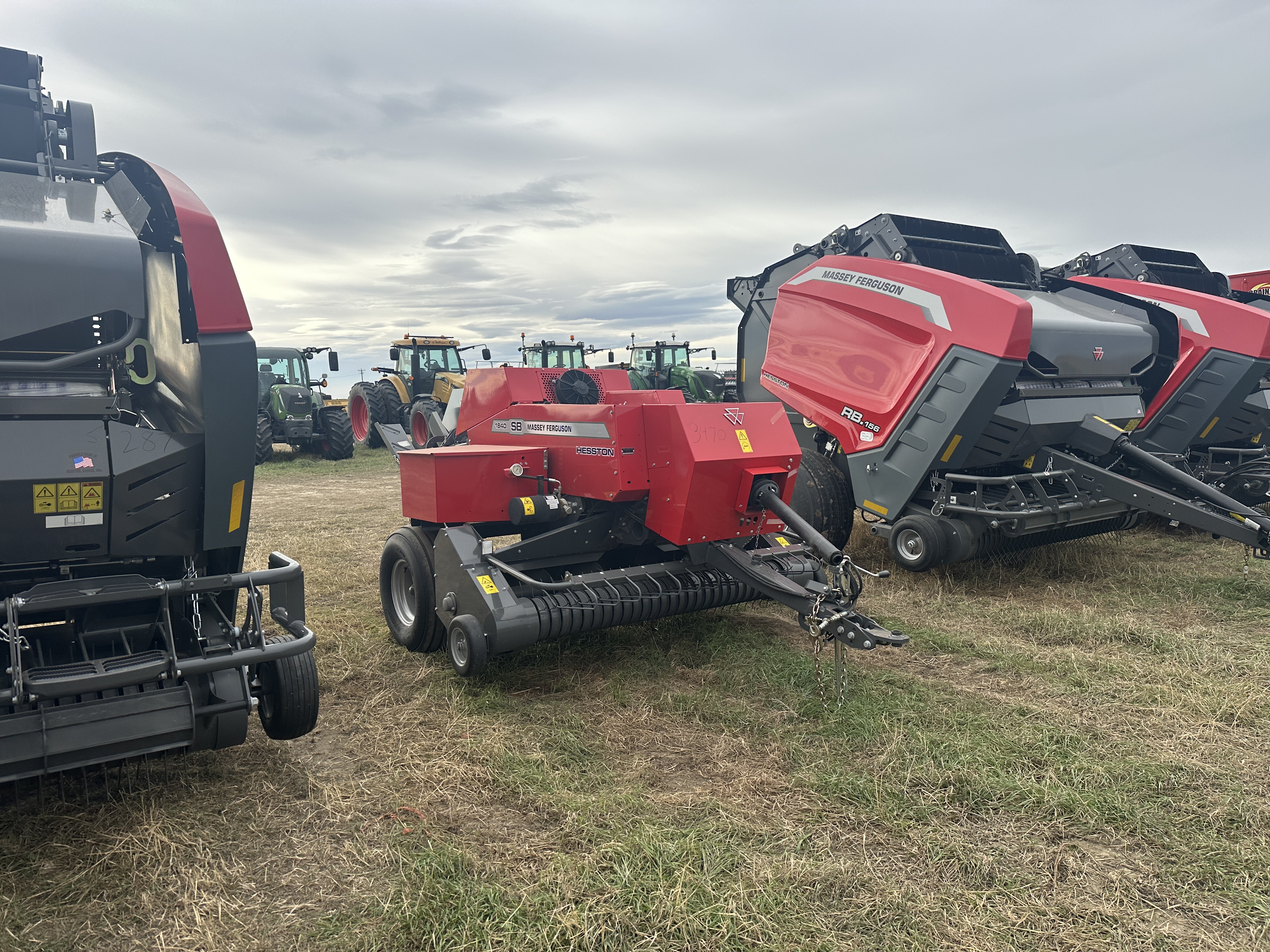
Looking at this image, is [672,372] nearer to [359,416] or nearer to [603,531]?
[359,416]

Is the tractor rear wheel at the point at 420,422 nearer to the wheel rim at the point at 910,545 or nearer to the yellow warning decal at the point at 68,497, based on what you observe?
the wheel rim at the point at 910,545

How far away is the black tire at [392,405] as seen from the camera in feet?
59.1

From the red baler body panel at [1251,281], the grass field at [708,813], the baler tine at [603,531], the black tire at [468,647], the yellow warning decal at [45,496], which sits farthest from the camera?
the red baler body panel at [1251,281]

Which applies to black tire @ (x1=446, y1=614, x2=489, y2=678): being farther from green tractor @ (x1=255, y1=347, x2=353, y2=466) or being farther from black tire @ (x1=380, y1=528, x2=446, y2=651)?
green tractor @ (x1=255, y1=347, x2=353, y2=466)

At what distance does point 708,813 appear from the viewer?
302 cm

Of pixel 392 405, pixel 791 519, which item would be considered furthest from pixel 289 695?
pixel 392 405

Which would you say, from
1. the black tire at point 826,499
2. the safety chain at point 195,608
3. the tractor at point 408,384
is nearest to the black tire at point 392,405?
the tractor at point 408,384

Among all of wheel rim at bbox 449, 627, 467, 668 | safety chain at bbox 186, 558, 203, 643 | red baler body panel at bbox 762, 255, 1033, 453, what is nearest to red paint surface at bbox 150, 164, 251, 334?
safety chain at bbox 186, 558, 203, 643

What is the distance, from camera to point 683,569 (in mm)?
4711

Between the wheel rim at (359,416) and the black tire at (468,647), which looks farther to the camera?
the wheel rim at (359,416)

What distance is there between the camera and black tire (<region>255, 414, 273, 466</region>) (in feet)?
48.9

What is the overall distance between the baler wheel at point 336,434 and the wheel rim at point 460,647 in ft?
41.7

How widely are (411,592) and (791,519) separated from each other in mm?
2386

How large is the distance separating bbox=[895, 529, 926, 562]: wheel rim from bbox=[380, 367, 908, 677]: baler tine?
1.38m
